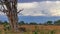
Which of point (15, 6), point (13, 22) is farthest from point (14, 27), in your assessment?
point (15, 6)

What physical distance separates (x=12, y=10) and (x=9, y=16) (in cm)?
66

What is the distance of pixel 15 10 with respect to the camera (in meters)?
22.3

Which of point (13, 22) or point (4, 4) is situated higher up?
point (4, 4)

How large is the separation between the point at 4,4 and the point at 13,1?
0.96m

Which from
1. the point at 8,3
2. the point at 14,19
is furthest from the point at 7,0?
the point at 14,19

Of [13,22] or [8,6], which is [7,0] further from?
[13,22]

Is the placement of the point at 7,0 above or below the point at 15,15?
above

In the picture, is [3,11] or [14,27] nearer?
[3,11]

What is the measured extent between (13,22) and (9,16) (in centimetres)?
71

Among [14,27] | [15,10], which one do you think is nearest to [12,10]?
[15,10]

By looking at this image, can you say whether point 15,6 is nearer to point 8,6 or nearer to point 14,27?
point 8,6

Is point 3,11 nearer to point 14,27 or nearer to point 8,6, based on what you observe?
point 8,6

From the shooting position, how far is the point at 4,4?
2245 cm

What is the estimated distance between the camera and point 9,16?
22.7 meters
